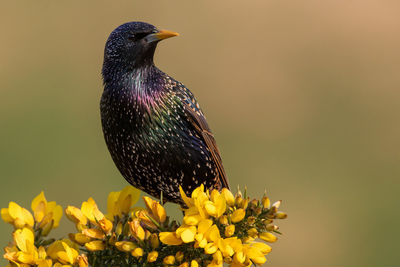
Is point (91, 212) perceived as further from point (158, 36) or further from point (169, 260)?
point (158, 36)

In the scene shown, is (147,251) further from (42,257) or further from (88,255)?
(42,257)

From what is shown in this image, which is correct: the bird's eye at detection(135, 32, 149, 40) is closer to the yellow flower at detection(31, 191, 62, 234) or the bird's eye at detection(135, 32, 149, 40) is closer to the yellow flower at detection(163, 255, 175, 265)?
the yellow flower at detection(31, 191, 62, 234)

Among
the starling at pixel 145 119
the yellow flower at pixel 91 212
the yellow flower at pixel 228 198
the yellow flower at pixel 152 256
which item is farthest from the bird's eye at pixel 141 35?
the yellow flower at pixel 152 256

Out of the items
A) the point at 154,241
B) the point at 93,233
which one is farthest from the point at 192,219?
the point at 93,233

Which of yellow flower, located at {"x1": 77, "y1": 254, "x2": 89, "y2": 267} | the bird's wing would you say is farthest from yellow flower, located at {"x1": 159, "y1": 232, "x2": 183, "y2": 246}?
the bird's wing

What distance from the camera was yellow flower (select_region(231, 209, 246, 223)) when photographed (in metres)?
1.63

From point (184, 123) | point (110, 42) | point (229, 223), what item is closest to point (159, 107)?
point (184, 123)

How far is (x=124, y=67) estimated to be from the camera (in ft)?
8.11

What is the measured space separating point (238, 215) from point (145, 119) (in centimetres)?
96

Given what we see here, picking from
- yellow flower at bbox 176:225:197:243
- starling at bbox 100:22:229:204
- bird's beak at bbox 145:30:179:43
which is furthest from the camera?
starling at bbox 100:22:229:204

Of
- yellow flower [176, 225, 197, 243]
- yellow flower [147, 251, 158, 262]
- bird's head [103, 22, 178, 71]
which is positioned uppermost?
bird's head [103, 22, 178, 71]

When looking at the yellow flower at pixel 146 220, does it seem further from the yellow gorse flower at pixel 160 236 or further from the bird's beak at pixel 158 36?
the bird's beak at pixel 158 36

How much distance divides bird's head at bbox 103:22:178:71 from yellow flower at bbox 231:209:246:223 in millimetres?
1003

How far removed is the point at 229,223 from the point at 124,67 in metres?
1.06
